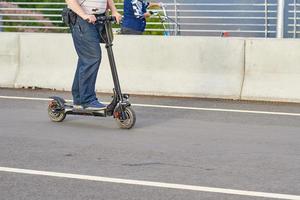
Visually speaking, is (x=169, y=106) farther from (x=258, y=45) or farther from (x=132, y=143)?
(x=132, y=143)

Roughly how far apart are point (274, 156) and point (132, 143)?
1.52 meters

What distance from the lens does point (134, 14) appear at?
14.1m

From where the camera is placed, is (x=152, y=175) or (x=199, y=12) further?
(x=199, y=12)

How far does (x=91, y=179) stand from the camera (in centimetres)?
710

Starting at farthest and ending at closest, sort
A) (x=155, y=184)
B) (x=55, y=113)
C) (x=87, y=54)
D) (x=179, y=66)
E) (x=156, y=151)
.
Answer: (x=179, y=66) < (x=55, y=113) < (x=87, y=54) < (x=156, y=151) < (x=155, y=184)

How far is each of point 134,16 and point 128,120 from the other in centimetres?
492

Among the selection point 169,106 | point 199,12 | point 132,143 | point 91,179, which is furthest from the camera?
point 199,12

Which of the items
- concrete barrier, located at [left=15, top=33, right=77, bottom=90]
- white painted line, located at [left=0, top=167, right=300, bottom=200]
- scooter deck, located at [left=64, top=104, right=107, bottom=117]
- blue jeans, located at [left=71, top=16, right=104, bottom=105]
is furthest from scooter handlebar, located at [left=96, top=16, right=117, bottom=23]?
concrete barrier, located at [left=15, top=33, right=77, bottom=90]

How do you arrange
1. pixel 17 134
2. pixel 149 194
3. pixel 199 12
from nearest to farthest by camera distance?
pixel 149 194 < pixel 17 134 < pixel 199 12

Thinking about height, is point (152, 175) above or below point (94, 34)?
below

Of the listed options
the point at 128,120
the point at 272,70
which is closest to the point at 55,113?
the point at 128,120

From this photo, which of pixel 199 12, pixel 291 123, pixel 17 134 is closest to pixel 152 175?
pixel 17 134

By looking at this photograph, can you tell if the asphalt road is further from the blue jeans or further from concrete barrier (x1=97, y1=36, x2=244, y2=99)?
concrete barrier (x1=97, y1=36, x2=244, y2=99)

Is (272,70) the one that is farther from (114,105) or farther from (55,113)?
(55,113)
